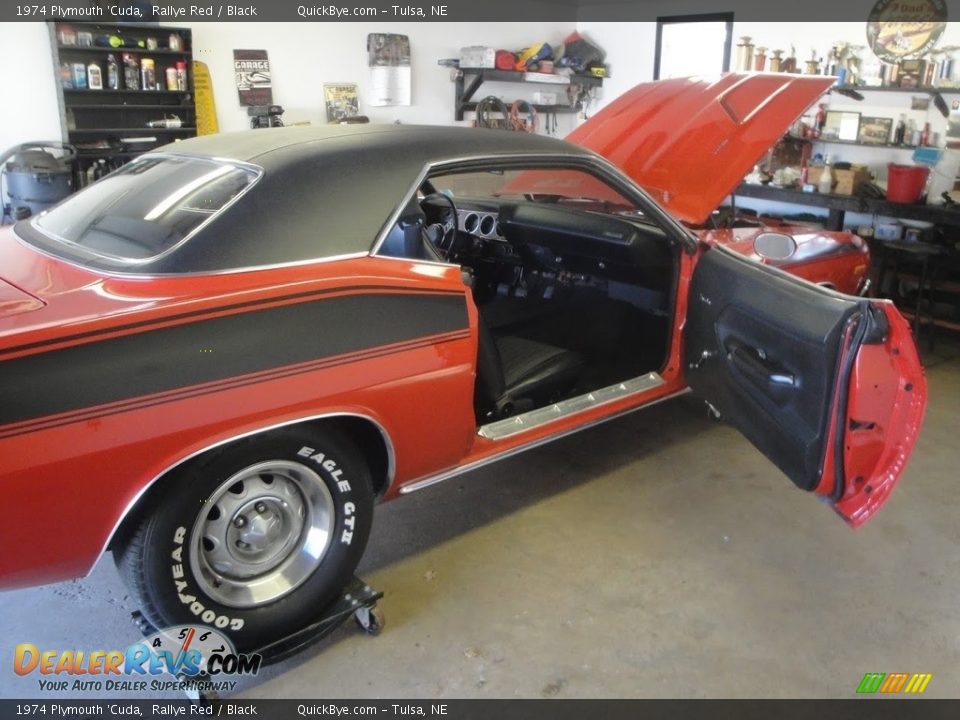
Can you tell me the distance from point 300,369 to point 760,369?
153 cm

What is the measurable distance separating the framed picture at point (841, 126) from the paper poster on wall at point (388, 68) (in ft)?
12.8

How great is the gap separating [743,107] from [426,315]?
6.97 ft

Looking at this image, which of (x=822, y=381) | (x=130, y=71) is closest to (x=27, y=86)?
(x=130, y=71)

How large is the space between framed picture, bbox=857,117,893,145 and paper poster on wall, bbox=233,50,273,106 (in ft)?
16.4

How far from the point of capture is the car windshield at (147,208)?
211cm

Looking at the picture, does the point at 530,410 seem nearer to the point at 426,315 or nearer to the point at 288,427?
the point at 426,315

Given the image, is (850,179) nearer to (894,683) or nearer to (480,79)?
(480,79)

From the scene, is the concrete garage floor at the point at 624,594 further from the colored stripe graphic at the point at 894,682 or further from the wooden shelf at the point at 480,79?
the wooden shelf at the point at 480,79

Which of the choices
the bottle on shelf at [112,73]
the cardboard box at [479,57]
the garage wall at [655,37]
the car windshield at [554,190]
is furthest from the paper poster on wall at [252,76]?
the garage wall at [655,37]

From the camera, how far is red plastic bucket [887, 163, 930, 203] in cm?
554

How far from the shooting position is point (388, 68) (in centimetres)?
736

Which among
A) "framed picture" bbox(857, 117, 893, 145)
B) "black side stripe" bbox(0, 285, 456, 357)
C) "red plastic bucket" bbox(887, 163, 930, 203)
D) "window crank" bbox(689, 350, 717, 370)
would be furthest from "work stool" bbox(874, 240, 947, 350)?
"black side stripe" bbox(0, 285, 456, 357)

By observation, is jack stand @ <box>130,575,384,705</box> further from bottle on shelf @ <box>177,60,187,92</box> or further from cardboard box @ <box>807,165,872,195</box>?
cardboard box @ <box>807,165,872,195</box>

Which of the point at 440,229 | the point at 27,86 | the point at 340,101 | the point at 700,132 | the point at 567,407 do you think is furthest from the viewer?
the point at 340,101
